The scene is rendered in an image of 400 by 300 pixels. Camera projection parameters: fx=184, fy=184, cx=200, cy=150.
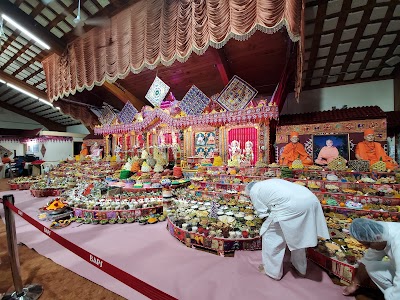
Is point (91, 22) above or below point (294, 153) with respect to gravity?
above

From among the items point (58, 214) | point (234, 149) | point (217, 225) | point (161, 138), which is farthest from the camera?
point (161, 138)

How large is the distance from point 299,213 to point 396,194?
2452 mm

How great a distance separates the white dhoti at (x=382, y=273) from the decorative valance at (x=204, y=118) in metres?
4.59

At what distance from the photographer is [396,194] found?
3059 millimetres

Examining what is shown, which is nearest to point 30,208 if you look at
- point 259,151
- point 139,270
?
point 139,270

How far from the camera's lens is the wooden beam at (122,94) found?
8117 millimetres

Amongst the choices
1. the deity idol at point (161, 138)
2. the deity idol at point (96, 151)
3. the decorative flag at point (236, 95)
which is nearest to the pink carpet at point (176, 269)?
the decorative flag at point (236, 95)

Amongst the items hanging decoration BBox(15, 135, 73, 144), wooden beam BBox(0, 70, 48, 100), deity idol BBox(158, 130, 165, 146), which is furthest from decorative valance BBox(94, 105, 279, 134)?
hanging decoration BBox(15, 135, 73, 144)

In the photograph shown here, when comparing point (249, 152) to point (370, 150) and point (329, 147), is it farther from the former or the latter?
point (370, 150)

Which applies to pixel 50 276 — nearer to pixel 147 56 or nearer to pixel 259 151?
pixel 147 56

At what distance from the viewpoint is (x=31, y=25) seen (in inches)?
228

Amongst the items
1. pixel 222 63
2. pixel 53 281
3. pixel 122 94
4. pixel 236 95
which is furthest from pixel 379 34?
pixel 122 94

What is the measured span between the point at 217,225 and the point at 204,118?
179 inches

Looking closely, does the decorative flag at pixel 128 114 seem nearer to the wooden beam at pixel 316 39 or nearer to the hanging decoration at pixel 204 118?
the hanging decoration at pixel 204 118
